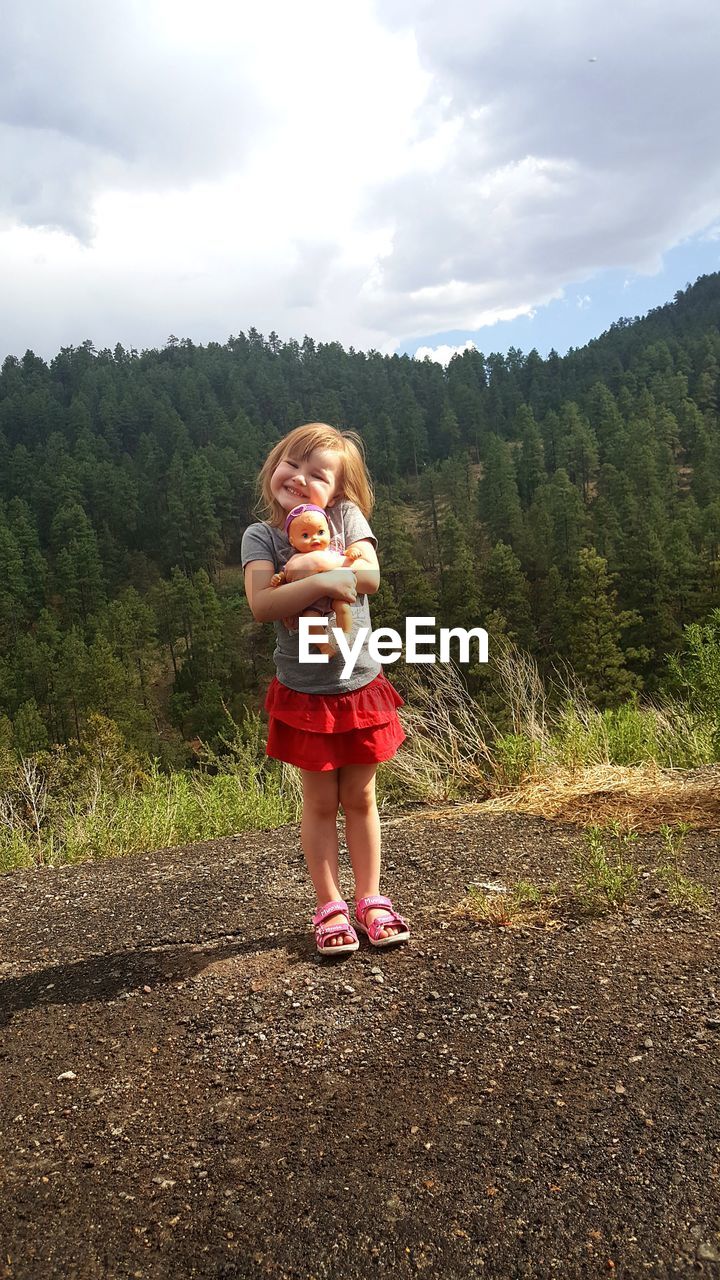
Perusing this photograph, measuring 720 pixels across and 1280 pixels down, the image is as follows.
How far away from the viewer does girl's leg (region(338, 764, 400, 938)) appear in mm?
2975

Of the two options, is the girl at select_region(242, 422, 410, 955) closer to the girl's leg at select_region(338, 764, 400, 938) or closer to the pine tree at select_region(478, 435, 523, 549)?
the girl's leg at select_region(338, 764, 400, 938)

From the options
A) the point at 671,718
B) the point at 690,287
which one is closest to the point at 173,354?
the point at 690,287

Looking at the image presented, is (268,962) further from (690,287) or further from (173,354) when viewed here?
(690,287)

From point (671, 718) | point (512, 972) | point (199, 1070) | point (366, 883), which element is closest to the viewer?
point (199, 1070)

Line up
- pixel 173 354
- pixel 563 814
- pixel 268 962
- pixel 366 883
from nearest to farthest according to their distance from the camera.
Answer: pixel 268 962 → pixel 366 883 → pixel 563 814 → pixel 173 354

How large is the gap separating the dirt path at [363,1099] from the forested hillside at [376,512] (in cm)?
2324

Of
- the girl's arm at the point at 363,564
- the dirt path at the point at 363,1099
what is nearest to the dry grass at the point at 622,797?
the dirt path at the point at 363,1099

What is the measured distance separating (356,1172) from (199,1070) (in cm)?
61

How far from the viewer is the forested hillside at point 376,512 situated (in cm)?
5278

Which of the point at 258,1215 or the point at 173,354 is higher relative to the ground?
the point at 173,354

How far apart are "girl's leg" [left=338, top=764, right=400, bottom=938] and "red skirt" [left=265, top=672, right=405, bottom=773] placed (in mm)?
74

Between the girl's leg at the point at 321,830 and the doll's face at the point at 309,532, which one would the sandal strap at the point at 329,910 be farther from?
the doll's face at the point at 309,532

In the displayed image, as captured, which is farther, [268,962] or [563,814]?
[563,814]

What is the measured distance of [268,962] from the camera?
2832 mm
